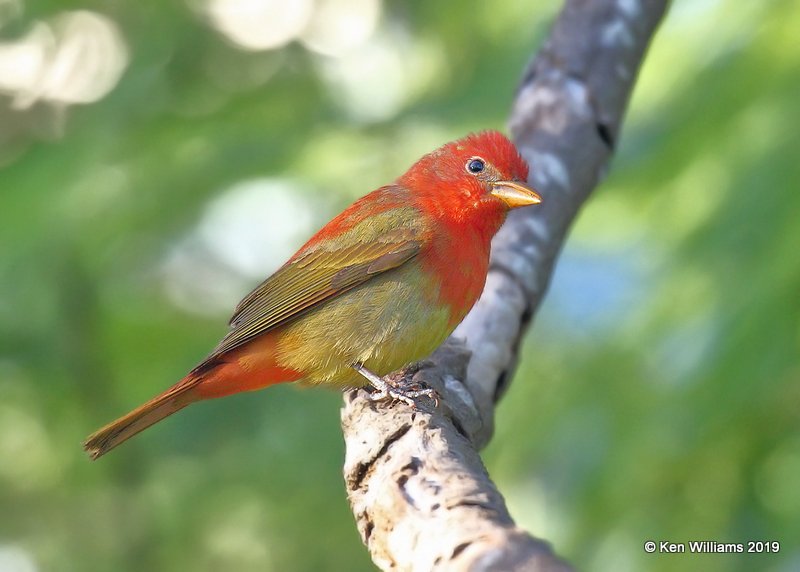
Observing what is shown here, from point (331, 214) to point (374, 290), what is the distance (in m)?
1.35

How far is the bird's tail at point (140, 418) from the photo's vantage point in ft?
13.3

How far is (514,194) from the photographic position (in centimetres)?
438

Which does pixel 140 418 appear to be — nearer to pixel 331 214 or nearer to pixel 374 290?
pixel 374 290

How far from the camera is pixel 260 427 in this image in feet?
17.4

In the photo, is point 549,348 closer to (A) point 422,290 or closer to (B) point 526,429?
(B) point 526,429

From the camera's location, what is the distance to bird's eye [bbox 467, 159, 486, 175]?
184 inches

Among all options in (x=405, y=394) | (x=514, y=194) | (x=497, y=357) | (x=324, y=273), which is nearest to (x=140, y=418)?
(x=324, y=273)

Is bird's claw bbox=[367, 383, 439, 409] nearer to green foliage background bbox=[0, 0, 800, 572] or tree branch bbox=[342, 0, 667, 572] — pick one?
tree branch bbox=[342, 0, 667, 572]

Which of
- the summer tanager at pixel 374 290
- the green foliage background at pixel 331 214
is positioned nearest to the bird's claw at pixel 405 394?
the summer tanager at pixel 374 290

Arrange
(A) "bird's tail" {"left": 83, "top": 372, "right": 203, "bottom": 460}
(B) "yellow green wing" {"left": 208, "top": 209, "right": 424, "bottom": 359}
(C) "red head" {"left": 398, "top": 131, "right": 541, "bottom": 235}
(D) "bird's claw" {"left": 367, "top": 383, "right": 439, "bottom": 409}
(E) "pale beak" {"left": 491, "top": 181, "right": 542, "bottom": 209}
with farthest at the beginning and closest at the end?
(C) "red head" {"left": 398, "top": 131, "right": 541, "bottom": 235} → (B) "yellow green wing" {"left": 208, "top": 209, "right": 424, "bottom": 359} → (E) "pale beak" {"left": 491, "top": 181, "right": 542, "bottom": 209} → (A) "bird's tail" {"left": 83, "top": 372, "right": 203, "bottom": 460} → (D) "bird's claw" {"left": 367, "top": 383, "right": 439, "bottom": 409}

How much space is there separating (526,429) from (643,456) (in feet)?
→ 2.12

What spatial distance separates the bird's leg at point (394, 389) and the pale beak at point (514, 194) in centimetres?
88

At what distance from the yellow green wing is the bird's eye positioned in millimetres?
379

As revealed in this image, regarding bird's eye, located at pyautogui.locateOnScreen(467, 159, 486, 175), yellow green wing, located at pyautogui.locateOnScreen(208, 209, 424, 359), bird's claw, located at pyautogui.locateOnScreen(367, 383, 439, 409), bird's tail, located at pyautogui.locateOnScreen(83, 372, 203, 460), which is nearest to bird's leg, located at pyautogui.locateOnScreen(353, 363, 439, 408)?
bird's claw, located at pyautogui.locateOnScreen(367, 383, 439, 409)
